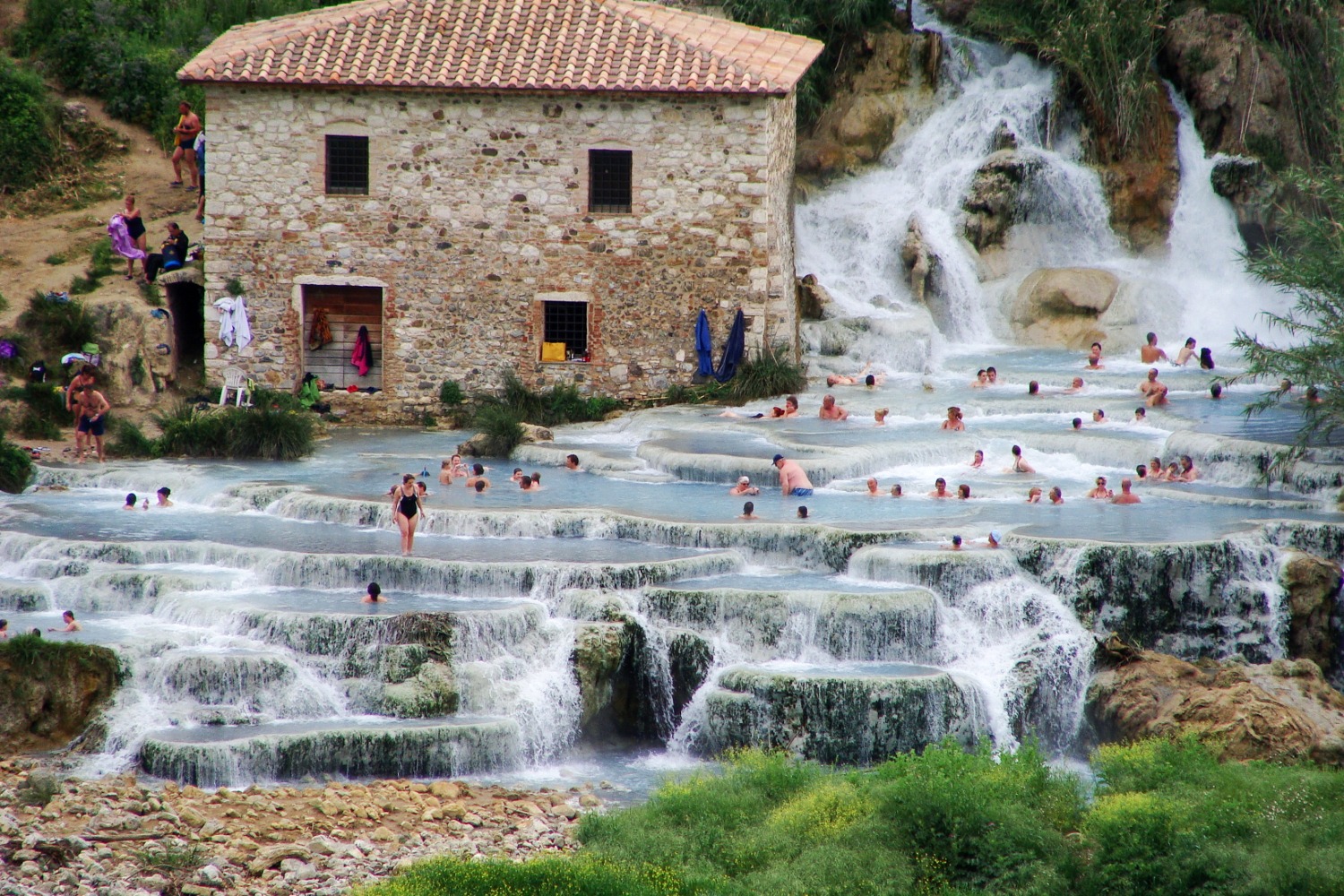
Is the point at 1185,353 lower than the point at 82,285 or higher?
lower

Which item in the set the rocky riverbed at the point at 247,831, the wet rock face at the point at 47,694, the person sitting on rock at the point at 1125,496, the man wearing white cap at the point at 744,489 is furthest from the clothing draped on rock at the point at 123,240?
the person sitting on rock at the point at 1125,496

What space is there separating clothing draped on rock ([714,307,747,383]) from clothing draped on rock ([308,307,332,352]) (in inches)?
283

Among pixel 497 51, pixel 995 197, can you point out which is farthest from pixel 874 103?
pixel 497 51

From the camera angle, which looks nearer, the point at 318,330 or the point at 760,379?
the point at 760,379

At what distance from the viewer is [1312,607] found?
60.5ft

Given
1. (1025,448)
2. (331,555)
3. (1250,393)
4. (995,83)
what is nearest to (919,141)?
(995,83)

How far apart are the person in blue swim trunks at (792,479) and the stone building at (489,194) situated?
6.13 m

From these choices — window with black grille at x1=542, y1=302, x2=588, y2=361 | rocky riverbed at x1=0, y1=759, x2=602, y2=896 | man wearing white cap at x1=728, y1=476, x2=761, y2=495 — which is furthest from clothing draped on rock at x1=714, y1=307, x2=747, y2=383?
rocky riverbed at x1=0, y1=759, x2=602, y2=896

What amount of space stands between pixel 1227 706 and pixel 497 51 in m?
17.5

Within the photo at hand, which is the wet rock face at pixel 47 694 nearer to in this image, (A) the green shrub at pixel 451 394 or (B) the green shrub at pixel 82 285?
(A) the green shrub at pixel 451 394

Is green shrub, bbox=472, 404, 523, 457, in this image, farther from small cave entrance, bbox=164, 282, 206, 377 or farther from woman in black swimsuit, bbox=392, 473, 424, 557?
small cave entrance, bbox=164, 282, 206, 377

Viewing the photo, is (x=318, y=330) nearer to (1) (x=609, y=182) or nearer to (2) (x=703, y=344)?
(1) (x=609, y=182)

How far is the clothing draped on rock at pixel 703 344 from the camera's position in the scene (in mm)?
27531

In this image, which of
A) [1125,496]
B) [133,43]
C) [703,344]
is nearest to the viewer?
[1125,496]
